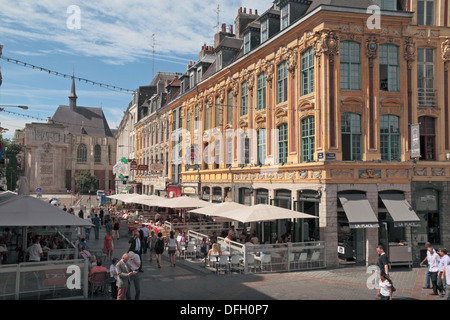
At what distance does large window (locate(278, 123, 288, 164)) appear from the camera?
69.8 ft

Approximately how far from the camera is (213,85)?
100ft

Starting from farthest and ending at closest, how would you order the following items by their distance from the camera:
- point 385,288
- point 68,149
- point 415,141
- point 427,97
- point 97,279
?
point 68,149, point 427,97, point 415,141, point 97,279, point 385,288

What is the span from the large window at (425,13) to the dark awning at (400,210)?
→ 820cm

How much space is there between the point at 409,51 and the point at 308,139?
6.01 meters

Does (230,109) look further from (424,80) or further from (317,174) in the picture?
(424,80)

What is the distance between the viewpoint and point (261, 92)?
23781mm

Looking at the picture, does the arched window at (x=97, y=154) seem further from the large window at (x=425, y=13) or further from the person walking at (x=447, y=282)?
the person walking at (x=447, y=282)

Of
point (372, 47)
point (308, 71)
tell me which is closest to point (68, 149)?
point (308, 71)

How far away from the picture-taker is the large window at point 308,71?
19016 mm

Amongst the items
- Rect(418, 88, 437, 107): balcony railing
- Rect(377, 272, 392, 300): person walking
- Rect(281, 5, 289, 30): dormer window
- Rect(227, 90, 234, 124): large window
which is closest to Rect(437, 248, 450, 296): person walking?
Rect(377, 272, 392, 300): person walking

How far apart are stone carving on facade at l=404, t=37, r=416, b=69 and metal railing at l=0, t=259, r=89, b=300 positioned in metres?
16.0
